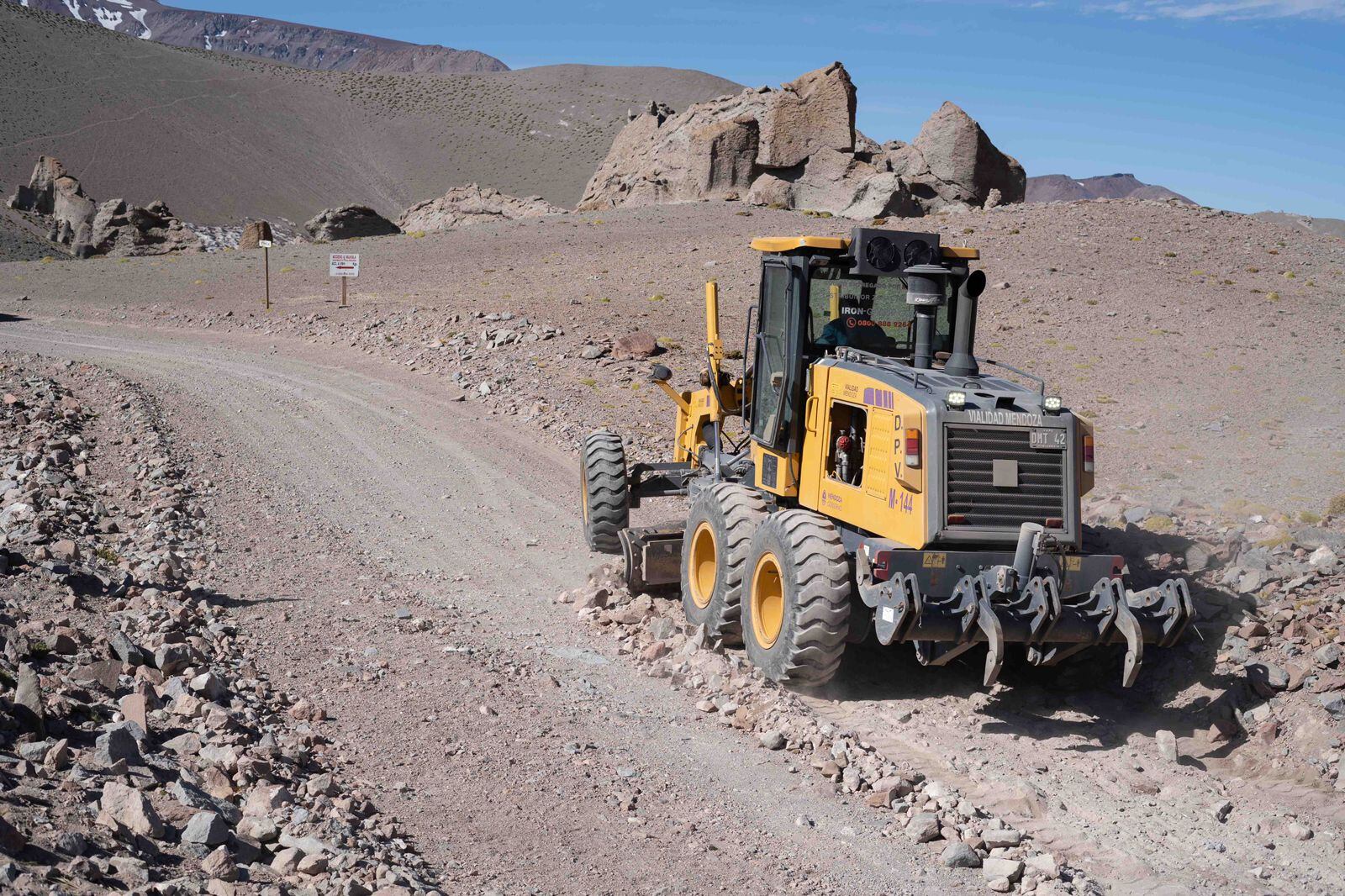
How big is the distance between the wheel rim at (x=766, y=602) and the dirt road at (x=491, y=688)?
2.69 ft

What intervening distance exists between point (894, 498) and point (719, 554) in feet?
5.72

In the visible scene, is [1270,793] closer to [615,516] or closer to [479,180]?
[615,516]

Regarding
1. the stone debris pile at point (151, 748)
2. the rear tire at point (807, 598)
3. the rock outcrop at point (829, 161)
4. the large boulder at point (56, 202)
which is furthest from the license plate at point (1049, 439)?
the large boulder at point (56, 202)

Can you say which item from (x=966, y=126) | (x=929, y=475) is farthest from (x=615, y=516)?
(x=966, y=126)

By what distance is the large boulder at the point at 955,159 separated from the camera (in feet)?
151

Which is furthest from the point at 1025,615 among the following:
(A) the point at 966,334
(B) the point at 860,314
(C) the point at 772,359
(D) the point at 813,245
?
(D) the point at 813,245

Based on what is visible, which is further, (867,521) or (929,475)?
(867,521)

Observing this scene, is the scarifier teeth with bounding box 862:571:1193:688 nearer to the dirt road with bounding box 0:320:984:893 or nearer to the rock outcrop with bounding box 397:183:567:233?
the dirt road with bounding box 0:320:984:893

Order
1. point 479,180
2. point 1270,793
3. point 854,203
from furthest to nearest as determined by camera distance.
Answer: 1. point 479,180
2. point 854,203
3. point 1270,793

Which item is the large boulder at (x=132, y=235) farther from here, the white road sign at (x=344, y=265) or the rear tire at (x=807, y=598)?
the rear tire at (x=807, y=598)

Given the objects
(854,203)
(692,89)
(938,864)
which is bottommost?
(938,864)

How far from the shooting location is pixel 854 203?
4409 cm

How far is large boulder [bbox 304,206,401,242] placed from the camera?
57.1m

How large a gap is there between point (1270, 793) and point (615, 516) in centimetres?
689
